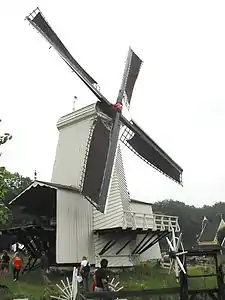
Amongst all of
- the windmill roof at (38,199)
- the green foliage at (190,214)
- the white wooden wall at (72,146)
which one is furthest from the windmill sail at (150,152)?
the green foliage at (190,214)

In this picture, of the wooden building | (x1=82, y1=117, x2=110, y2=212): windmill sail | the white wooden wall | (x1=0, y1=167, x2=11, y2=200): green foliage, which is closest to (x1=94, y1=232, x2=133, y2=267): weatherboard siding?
the wooden building

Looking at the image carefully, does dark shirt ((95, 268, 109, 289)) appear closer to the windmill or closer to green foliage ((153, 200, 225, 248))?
the windmill

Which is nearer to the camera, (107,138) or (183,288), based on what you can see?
(183,288)

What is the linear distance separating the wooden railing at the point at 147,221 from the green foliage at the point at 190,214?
53.5 m

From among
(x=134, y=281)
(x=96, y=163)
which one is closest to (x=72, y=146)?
(x=96, y=163)

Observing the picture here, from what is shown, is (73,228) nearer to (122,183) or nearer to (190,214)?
(122,183)

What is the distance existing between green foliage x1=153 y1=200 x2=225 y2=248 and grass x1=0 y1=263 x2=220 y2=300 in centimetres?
5499

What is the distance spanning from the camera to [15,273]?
77.1 ft

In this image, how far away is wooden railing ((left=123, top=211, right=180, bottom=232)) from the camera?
26641 millimetres

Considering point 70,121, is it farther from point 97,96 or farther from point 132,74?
point 132,74

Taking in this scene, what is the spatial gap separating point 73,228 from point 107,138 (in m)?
5.22

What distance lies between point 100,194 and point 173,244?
11.8 metres

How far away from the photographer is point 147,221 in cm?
2791

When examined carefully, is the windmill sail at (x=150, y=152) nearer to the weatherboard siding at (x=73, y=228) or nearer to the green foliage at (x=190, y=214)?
the weatherboard siding at (x=73, y=228)
